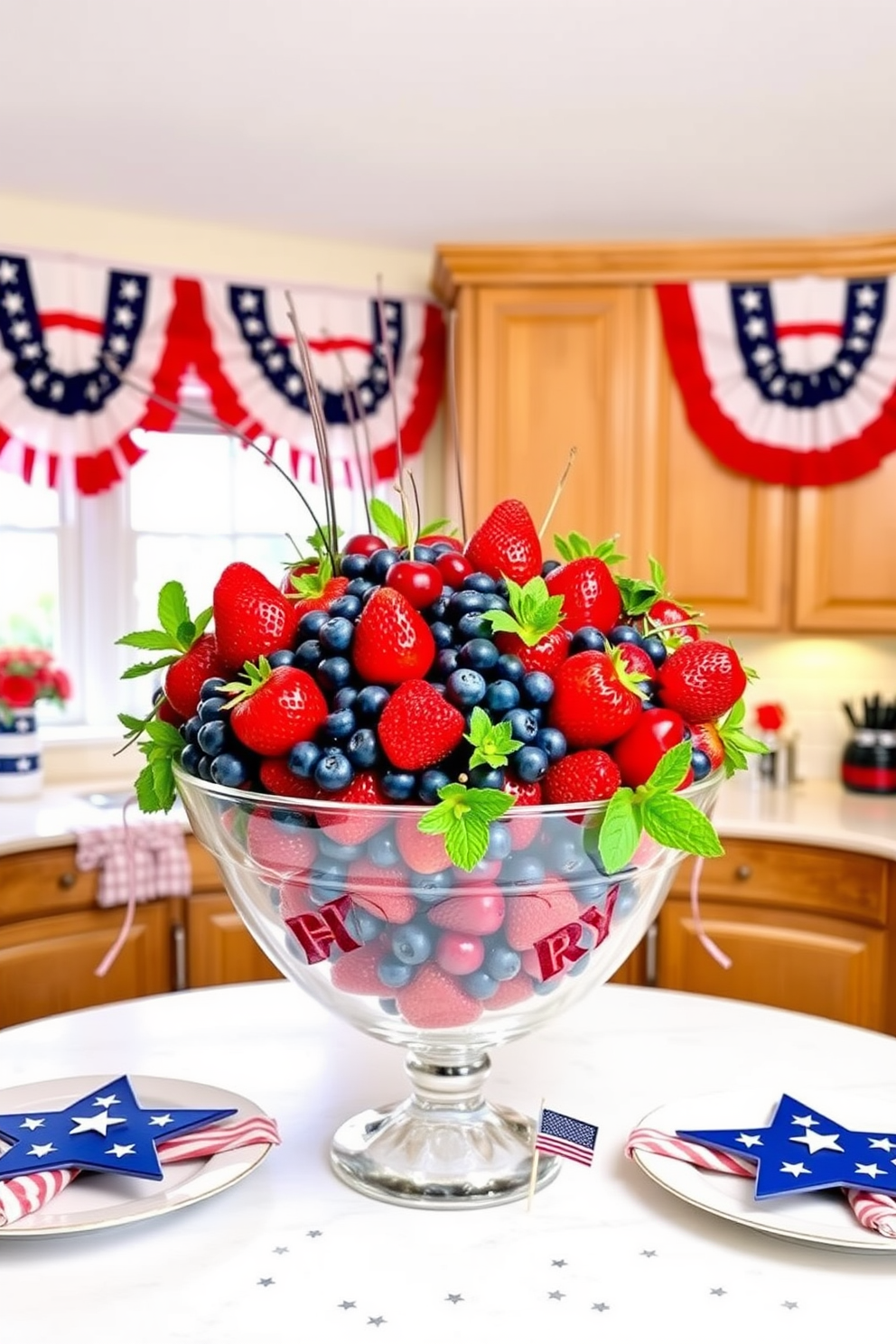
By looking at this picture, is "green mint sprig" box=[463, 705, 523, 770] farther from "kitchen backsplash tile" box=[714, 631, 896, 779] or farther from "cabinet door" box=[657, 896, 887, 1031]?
"kitchen backsplash tile" box=[714, 631, 896, 779]

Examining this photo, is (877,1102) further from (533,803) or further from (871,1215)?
(533,803)

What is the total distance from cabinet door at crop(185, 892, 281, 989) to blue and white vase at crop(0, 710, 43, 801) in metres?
0.55

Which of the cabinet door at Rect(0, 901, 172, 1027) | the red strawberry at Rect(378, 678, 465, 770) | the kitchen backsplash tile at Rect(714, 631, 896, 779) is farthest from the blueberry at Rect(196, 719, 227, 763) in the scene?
the kitchen backsplash tile at Rect(714, 631, 896, 779)

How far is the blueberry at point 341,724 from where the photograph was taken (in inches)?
34.2

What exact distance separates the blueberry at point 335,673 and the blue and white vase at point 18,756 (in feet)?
7.59

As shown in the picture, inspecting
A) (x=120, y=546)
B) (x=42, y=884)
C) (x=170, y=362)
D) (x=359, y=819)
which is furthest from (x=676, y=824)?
(x=120, y=546)

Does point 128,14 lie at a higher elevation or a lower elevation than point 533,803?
higher

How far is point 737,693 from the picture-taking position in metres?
0.97

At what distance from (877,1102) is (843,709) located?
8.39 feet

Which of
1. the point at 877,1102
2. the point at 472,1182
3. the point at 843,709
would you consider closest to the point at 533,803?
the point at 472,1182

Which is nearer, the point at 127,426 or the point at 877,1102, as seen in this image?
the point at 877,1102

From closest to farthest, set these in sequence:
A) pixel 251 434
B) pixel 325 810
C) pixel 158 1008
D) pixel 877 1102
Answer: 1. pixel 325 810
2. pixel 877 1102
3. pixel 158 1008
4. pixel 251 434

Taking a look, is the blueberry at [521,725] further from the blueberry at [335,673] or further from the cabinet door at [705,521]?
the cabinet door at [705,521]

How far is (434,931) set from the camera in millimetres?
857
